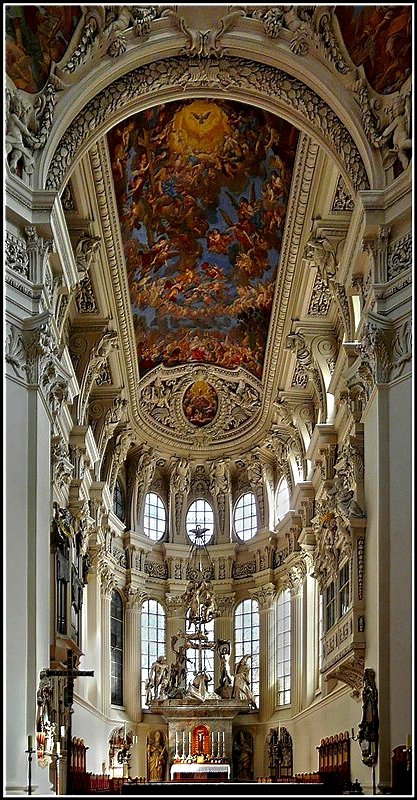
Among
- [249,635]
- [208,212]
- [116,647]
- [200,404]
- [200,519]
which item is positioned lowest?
[116,647]

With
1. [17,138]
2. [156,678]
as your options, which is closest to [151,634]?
[156,678]

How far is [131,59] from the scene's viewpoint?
2089 centimetres

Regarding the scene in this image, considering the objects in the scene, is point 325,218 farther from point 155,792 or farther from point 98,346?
point 155,792

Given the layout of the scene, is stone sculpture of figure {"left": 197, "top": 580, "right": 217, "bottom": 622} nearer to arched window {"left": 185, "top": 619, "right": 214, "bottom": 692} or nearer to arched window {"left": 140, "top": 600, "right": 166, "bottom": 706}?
arched window {"left": 185, "top": 619, "right": 214, "bottom": 692}

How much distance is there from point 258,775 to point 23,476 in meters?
21.4

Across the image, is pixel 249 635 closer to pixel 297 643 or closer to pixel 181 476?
pixel 297 643

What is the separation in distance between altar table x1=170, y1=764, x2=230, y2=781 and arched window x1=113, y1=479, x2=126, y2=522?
865 cm

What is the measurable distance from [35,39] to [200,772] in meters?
20.1

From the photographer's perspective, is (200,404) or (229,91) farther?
(200,404)

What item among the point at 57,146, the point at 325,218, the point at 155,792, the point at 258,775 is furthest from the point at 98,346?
the point at 258,775

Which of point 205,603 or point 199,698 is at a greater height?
point 205,603

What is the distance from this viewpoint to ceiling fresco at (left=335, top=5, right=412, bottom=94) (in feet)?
62.8

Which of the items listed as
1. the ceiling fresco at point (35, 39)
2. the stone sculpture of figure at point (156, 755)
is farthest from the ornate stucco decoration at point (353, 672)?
the stone sculpture of figure at point (156, 755)

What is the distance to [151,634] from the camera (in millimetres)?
39406
